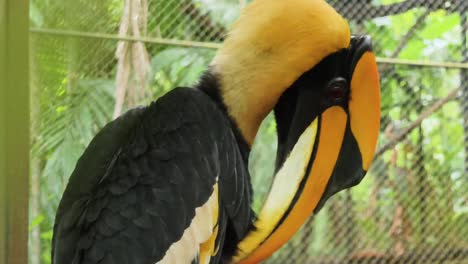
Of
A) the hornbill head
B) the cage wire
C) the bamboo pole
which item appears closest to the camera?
the bamboo pole

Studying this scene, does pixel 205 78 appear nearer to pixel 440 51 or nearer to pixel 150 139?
pixel 150 139

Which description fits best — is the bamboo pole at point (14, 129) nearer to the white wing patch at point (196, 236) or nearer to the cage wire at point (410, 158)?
the white wing patch at point (196, 236)

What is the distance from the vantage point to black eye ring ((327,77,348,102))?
662 mm

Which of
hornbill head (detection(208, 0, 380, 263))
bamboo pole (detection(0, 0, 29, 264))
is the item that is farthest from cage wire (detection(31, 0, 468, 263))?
bamboo pole (detection(0, 0, 29, 264))

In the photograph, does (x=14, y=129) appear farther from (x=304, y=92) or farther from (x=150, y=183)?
(x=304, y=92)

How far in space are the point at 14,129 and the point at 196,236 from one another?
1.26 feet

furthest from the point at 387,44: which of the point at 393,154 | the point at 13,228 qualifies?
the point at 13,228

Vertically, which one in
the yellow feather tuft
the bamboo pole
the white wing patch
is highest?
the bamboo pole

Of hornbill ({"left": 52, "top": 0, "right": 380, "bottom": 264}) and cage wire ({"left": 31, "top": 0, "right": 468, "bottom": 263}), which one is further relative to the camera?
cage wire ({"left": 31, "top": 0, "right": 468, "bottom": 263})

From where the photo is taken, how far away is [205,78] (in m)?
0.67

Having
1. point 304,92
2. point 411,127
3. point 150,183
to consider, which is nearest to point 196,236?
point 150,183

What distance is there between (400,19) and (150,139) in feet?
3.08

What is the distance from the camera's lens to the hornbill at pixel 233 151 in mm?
518

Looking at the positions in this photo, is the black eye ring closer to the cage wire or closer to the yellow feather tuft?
the yellow feather tuft
